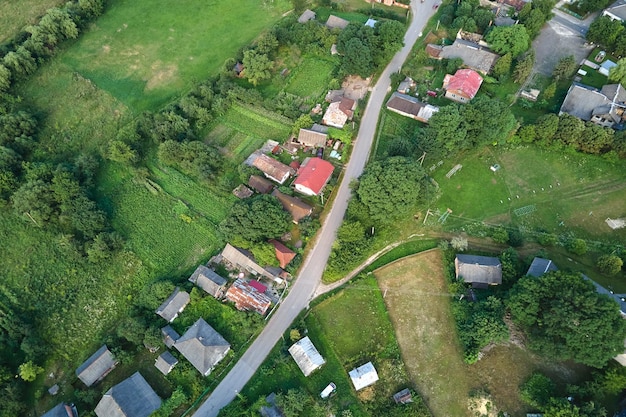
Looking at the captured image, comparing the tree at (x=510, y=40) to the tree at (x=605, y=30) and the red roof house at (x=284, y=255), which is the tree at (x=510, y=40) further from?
the red roof house at (x=284, y=255)

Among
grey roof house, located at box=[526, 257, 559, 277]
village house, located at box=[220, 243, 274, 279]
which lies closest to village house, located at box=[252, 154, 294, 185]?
village house, located at box=[220, 243, 274, 279]

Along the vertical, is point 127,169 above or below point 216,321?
above

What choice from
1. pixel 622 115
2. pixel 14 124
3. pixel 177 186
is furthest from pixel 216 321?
pixel 622 115

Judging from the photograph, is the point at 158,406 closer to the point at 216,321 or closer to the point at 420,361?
the point at 216,321

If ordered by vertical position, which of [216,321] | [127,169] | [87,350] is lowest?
[87,350]

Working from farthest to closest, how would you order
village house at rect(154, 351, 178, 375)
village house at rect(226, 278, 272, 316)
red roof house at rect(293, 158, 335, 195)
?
red roof house at rect(293, 158, 335, 195) < village house at rect(226, 278, 272, 316) < village house at rect(154, 351, 178, 375)

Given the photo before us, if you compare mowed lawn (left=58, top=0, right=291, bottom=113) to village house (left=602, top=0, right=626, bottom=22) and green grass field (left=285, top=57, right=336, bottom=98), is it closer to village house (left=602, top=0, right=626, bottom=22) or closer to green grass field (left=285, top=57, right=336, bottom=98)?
green grass field (left=285, top=57, right=336, bottom=98)

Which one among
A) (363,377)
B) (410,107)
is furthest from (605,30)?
(363,377)
